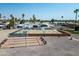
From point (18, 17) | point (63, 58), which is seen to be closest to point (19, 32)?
point (18, 17)

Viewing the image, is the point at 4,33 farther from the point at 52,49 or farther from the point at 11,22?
the point at 52,49

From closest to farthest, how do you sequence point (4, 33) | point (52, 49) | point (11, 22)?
point (52, 49)
point (4, 33)
point (11, 22)

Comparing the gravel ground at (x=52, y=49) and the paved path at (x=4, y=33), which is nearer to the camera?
the gravel ground at (x=52, y=49)

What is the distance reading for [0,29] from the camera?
6.44 meters

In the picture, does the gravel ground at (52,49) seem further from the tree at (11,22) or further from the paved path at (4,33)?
the tree at (11,22)

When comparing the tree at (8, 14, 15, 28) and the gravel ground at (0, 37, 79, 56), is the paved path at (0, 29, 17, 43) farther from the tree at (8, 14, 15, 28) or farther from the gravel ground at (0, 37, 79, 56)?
the gravel ground at (0, 37, 79, 56)

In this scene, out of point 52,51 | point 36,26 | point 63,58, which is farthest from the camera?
point 36,26

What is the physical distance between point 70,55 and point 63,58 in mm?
236

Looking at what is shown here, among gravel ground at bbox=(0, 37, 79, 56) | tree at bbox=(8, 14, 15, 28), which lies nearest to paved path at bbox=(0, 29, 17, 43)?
tree at bbox=(8, 14, 15, 28)

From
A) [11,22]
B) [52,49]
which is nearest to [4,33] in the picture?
[11,22]

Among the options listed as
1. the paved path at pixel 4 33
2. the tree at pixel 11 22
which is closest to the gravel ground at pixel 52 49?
the paved path at pixel 4 33

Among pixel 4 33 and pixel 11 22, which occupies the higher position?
pixel 11 22

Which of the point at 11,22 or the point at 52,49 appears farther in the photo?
the point at 11,22

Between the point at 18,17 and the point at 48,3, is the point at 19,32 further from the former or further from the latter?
the point at 48,3
